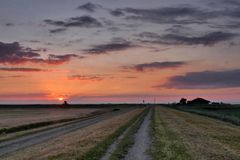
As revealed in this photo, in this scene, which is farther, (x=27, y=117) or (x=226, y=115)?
(x=27, y=117)

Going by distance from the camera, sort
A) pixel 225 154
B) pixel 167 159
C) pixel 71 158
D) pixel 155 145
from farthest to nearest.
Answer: pixel 155 145
pixel 225 154
pixel 71 158
pixel 167 159

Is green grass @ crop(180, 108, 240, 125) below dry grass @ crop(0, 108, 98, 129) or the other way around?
the other way around

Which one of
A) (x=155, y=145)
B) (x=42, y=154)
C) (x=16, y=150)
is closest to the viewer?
(x=42, y=154)

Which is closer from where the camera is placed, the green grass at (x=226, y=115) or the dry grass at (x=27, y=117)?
the dry grass at (x=27, y=117)

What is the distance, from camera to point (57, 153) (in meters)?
24.2

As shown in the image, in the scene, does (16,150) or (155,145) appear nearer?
(155,145)

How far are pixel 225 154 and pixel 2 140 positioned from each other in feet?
67.7

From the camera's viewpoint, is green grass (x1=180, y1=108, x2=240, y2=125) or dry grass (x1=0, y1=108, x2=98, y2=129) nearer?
dry grass (x1=0, y1=108, x2=98, y2=129)

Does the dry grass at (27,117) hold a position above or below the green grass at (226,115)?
below

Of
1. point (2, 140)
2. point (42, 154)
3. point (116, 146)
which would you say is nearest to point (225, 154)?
point (116, 146)

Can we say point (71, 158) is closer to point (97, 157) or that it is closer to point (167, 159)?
point (97, 157)

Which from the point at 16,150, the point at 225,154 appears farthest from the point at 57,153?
the point at 225,154

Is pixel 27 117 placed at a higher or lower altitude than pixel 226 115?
lower

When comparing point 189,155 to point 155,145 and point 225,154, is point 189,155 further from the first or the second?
point 155,145
